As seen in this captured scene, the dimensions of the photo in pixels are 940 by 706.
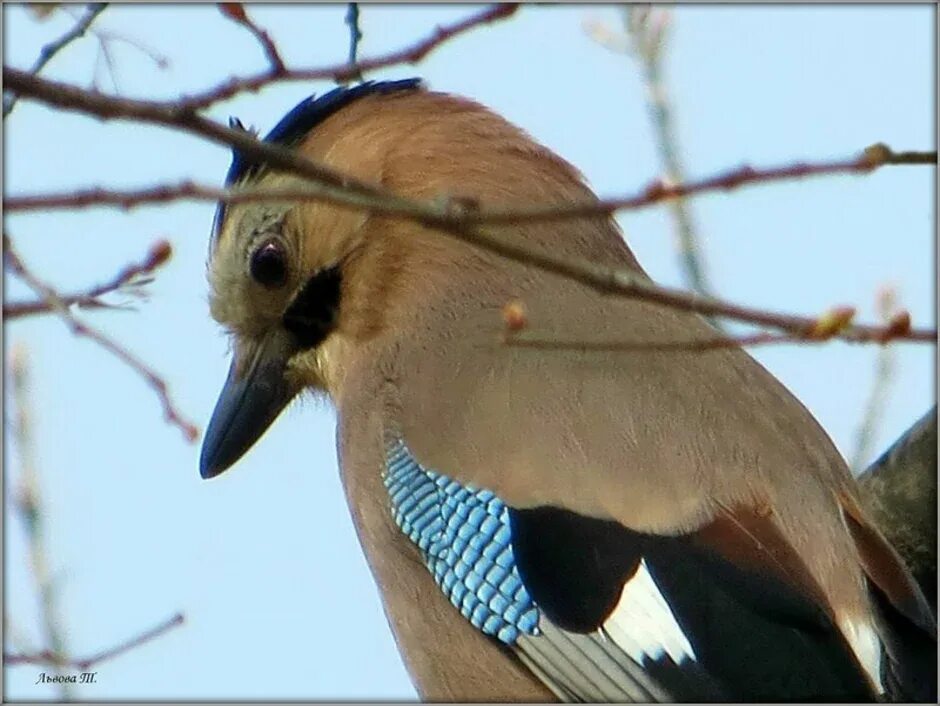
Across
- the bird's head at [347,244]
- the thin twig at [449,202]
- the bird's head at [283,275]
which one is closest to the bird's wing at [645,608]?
the bird's head at [347,244]

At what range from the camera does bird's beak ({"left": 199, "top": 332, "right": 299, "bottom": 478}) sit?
175 inches

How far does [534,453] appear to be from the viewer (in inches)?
137

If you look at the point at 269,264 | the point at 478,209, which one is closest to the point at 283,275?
the point at 269,264

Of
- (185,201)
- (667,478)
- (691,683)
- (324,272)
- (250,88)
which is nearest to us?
(185,201)

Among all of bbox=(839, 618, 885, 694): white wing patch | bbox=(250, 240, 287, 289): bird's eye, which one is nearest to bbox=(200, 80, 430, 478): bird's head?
bbox=(250, 240, 287, 289): bird's eye

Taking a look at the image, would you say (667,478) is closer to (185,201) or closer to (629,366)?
(629,366)

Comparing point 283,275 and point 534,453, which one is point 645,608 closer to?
point 534,453

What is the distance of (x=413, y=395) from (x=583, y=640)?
2.81 ft

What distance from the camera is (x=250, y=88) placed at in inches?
92.7

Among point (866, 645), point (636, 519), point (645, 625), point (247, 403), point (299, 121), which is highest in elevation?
point (299, 121)

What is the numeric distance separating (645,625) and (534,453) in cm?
48

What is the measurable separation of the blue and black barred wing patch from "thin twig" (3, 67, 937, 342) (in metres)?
1.51

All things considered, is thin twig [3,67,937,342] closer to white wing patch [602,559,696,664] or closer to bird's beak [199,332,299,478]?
white wing patch [602,559,696,664]

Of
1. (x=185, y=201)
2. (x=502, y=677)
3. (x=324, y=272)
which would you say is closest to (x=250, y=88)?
(x=185, y=201)
